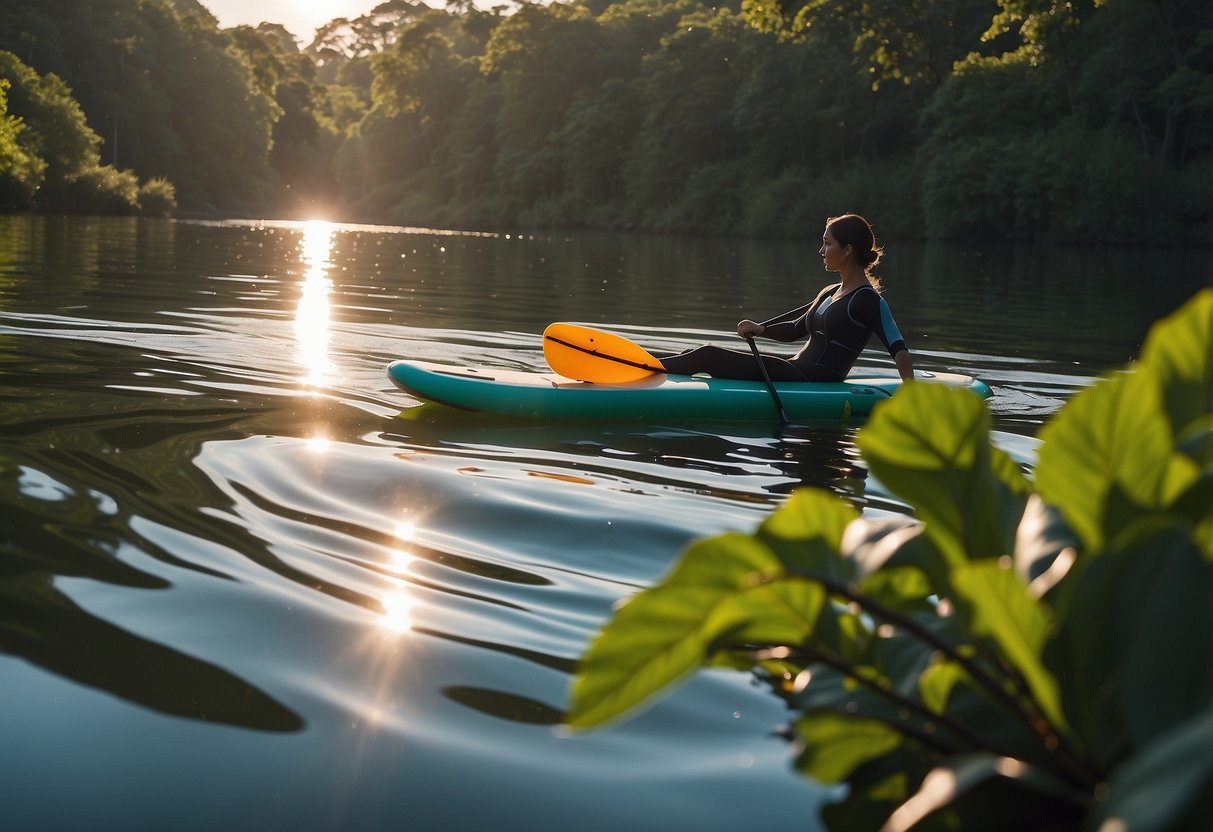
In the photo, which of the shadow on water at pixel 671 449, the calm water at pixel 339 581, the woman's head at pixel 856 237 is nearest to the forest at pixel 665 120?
the woman's head at pixel 856 237

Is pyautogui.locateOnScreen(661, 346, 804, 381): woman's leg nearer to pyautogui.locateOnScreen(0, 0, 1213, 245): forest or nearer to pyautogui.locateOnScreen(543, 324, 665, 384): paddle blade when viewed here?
pyautogui.locateOnScreen(543, 324, 665, 384): paddle blade

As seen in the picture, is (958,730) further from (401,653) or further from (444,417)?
(444,417)

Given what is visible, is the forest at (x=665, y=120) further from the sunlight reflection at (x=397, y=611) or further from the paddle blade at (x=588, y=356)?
the sunlight reflection at (x=397, y=611)

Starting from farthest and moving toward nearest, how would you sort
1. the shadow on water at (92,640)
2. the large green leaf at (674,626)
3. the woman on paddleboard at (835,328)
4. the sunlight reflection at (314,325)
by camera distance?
the sunlight reflection at (314,325) → the woman on paddleboard at (835,328) → the shadow on water at (92,640) → the large green leaf at (674,626)

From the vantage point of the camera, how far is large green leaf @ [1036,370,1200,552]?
1331 millimetres

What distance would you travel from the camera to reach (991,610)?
1.33 m

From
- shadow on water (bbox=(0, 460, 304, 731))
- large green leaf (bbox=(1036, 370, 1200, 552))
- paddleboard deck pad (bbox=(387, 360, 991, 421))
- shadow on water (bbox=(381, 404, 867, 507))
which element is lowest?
shadow on water (bbox=(0, 460, 304, 731))

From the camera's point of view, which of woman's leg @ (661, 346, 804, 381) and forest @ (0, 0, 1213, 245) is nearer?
woman's leg @ (661, 346, 804, 381)

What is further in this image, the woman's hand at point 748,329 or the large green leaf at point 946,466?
the woman's hand at point 748,329

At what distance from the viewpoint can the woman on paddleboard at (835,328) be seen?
6.71m

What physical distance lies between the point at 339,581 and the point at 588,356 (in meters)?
3.76

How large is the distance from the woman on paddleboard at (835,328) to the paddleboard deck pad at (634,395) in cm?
9

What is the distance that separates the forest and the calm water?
49.0ft

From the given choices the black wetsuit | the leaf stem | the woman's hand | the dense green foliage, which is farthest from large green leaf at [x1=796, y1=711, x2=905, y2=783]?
the black wetsuit
